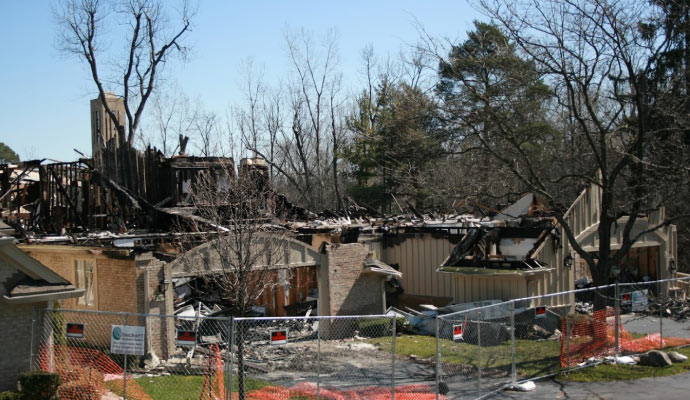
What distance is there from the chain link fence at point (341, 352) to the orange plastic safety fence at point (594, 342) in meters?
0.03

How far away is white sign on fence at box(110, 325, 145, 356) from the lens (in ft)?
36.7

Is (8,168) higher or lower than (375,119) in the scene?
lower

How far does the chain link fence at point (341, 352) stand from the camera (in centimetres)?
1230

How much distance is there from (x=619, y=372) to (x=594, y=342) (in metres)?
1.20

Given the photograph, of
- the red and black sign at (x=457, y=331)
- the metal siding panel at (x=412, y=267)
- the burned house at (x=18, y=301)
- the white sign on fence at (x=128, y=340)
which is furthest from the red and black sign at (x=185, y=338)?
the metal siding panel at (x=412, y=267)

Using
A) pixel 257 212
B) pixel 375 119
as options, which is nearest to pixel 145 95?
pixel 375 119

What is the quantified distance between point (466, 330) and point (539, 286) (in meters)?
4.15

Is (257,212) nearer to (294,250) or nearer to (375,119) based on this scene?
(294,250)

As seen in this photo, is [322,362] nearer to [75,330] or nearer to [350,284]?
[350,284]

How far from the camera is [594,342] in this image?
1620 centimetres

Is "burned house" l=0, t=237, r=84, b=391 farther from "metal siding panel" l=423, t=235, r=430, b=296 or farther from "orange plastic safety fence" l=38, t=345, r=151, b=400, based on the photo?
Result: "metal siding panel" l=423, t=235, r=430, b=296

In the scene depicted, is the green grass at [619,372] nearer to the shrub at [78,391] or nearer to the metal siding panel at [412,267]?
the shrub at [78,391]

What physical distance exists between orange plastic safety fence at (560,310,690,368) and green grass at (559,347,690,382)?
1.35 ft

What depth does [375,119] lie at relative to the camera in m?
42.9
